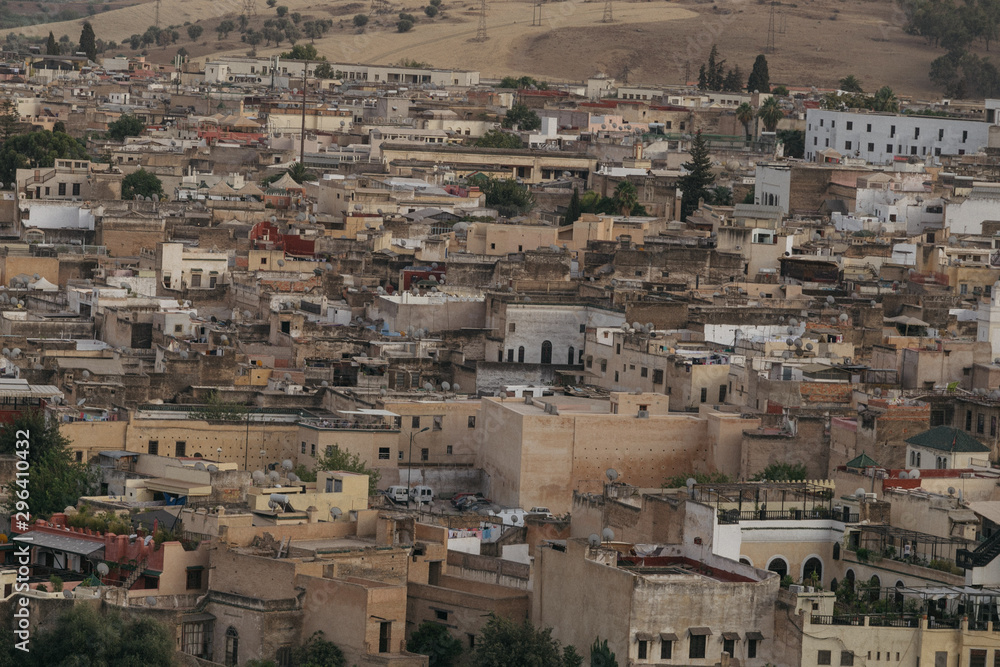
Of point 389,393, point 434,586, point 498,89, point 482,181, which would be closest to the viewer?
point 434,586

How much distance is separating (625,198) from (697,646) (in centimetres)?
4690

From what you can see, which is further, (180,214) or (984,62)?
(984,62)

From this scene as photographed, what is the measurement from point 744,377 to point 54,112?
6451cm

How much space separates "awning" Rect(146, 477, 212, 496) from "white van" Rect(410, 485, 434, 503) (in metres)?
5.09

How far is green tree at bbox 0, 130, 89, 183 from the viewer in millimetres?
86438

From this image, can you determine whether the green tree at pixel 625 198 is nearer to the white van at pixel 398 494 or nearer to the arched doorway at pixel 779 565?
the white van at pixel 398 494

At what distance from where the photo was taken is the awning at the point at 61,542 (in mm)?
35688

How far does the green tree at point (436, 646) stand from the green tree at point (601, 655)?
2.13 meters

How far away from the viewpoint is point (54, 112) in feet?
348

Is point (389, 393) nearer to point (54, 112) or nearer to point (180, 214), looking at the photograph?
point (180, 214)

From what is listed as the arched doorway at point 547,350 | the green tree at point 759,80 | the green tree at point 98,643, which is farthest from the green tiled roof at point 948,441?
the green tree at point 759,80

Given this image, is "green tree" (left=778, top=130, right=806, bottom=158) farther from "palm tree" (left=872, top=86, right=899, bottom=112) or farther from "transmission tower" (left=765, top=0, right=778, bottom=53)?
"transmission tower" (left=765, top=0, right=778, bottom=53)

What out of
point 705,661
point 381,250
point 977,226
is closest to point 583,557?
point 705,661

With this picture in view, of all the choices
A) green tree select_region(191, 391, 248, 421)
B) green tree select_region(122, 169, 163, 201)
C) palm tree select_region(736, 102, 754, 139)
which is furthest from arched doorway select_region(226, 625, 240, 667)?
palm tree select_region(736, 102, 754, 139)
